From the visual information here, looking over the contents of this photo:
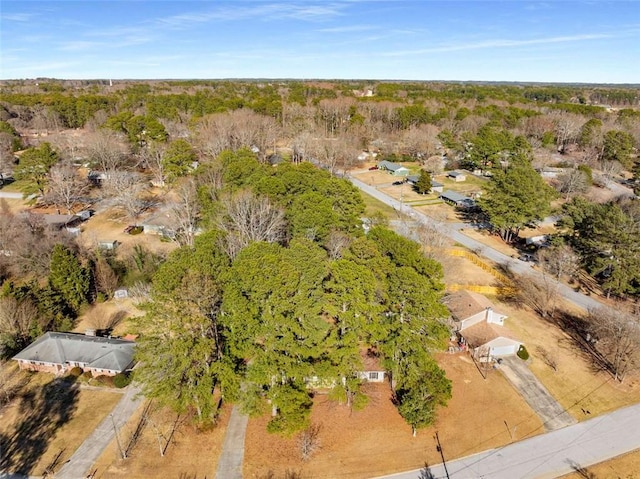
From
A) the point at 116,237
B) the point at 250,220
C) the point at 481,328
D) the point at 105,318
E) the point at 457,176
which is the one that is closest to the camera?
the point at 481,328

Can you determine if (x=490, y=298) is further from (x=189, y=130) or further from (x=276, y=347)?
(x=189, y=130)

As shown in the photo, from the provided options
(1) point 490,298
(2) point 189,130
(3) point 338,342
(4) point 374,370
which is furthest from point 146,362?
(2) point 189,130

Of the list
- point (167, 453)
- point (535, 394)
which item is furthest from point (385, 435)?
point (167, 453)

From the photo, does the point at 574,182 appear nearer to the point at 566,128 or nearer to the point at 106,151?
the point at 566,128

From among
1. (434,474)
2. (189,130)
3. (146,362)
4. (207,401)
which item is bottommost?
(434,474)

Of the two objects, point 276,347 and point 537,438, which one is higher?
point 276,347

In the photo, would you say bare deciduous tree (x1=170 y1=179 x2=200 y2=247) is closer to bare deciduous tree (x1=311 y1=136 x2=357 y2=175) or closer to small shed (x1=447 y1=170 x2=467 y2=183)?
bare deciduous tree (x1=311 y1=136 x2=357 y2=175)

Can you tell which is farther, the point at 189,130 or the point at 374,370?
the point at 189,130
